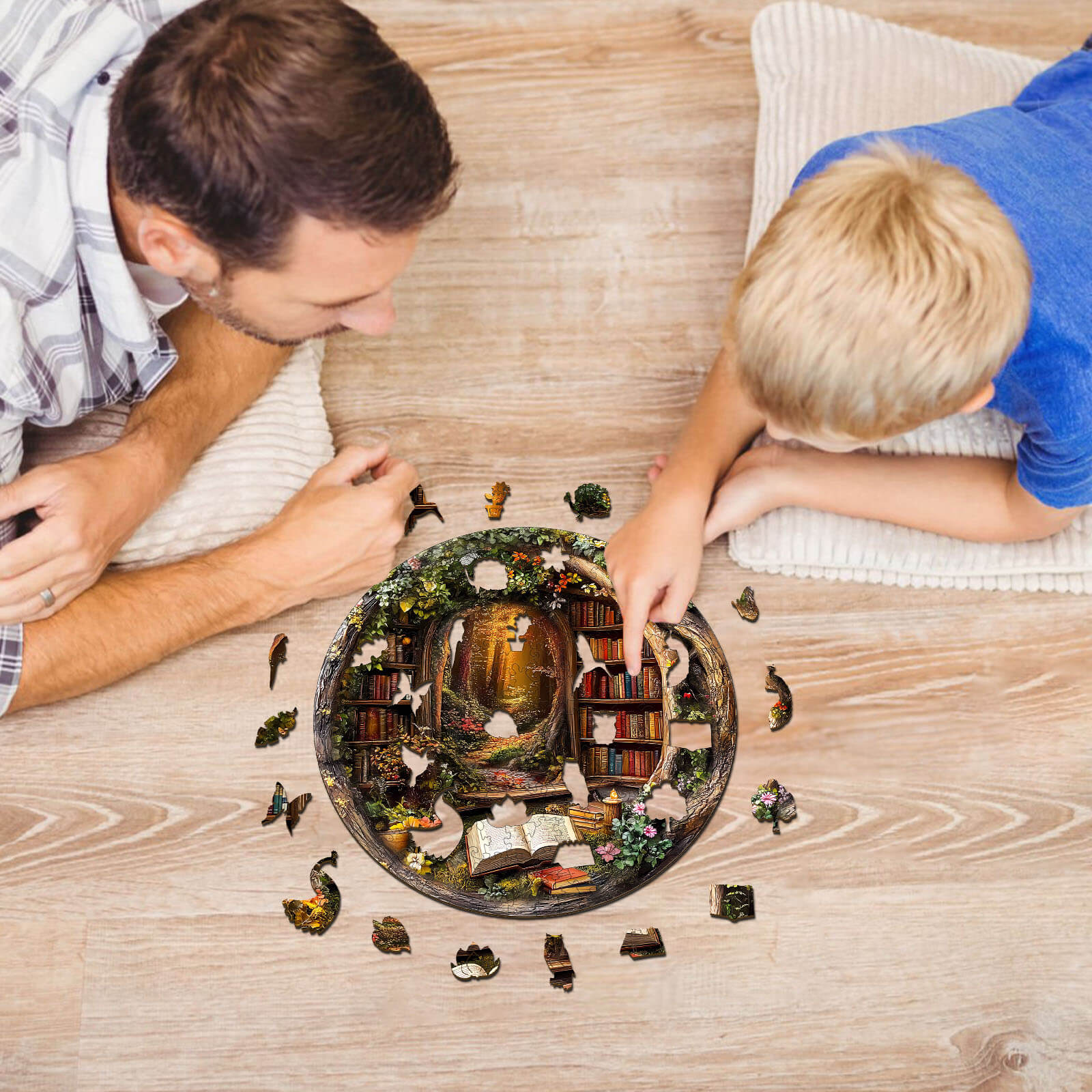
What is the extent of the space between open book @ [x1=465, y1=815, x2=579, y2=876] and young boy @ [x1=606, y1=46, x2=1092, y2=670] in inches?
6.8

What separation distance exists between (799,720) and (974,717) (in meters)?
0.18

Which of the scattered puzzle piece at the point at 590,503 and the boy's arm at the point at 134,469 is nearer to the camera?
the boy's arm at the point at 134,469

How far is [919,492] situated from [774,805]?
Answer: 0.34m

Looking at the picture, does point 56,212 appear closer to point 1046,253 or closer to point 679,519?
point 679,519

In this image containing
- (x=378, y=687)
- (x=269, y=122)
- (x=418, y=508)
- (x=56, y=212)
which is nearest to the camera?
(x=269, y=122)

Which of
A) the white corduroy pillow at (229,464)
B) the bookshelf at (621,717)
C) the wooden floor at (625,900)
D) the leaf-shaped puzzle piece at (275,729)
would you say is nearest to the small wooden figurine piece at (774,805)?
the wooden floor at (625,900)

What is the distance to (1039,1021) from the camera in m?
0.86

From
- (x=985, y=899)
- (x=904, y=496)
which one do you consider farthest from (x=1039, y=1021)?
(x=904, y=496)

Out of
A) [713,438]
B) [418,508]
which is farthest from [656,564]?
[418,508]

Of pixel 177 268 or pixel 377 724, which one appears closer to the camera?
pixel 177 268

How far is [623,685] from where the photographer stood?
857 millimetres

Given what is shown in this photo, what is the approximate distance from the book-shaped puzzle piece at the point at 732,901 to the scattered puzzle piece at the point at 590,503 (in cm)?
38

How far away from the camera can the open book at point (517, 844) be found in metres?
0.82

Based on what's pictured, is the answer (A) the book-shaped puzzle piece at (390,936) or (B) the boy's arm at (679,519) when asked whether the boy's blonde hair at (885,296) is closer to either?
(B) the boy's arm at (679,519)
